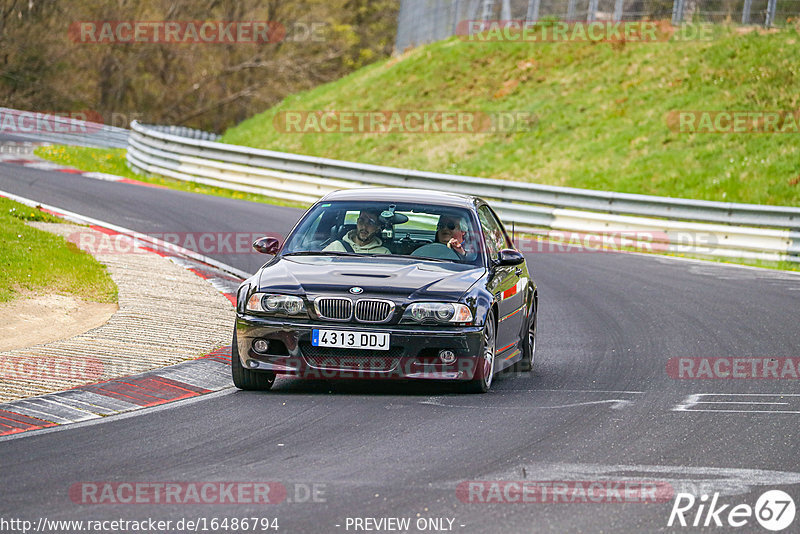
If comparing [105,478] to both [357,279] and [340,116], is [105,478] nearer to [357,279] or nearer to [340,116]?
[357,279]

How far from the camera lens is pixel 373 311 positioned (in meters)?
8.26

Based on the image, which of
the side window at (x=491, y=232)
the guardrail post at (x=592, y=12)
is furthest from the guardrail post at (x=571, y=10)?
the side window at (x=491, y=232)

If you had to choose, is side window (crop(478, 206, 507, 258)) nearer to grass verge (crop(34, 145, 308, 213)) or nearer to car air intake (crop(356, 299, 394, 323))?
car air intake (crop(356, 299, 394, 323))

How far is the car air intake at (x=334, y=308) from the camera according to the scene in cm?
826

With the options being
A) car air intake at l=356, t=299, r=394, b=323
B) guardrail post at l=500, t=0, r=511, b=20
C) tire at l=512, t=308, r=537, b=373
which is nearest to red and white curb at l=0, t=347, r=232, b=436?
car air intake at l=356, t=299, r=394, b=323

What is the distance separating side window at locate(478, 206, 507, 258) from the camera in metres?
9.79

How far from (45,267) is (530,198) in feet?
39.5

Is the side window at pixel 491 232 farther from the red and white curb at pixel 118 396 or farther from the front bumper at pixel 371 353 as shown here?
the red and white curb at pixel 118 396

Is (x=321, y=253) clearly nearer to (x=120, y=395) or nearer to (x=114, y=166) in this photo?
(x=120, y=395)

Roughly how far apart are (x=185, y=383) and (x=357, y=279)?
59.2 inches

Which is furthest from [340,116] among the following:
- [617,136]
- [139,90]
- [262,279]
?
[262,279]

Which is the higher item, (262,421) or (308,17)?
(308,17)

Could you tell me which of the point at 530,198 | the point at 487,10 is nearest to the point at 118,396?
the point at 530,198

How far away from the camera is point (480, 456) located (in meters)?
6.59
